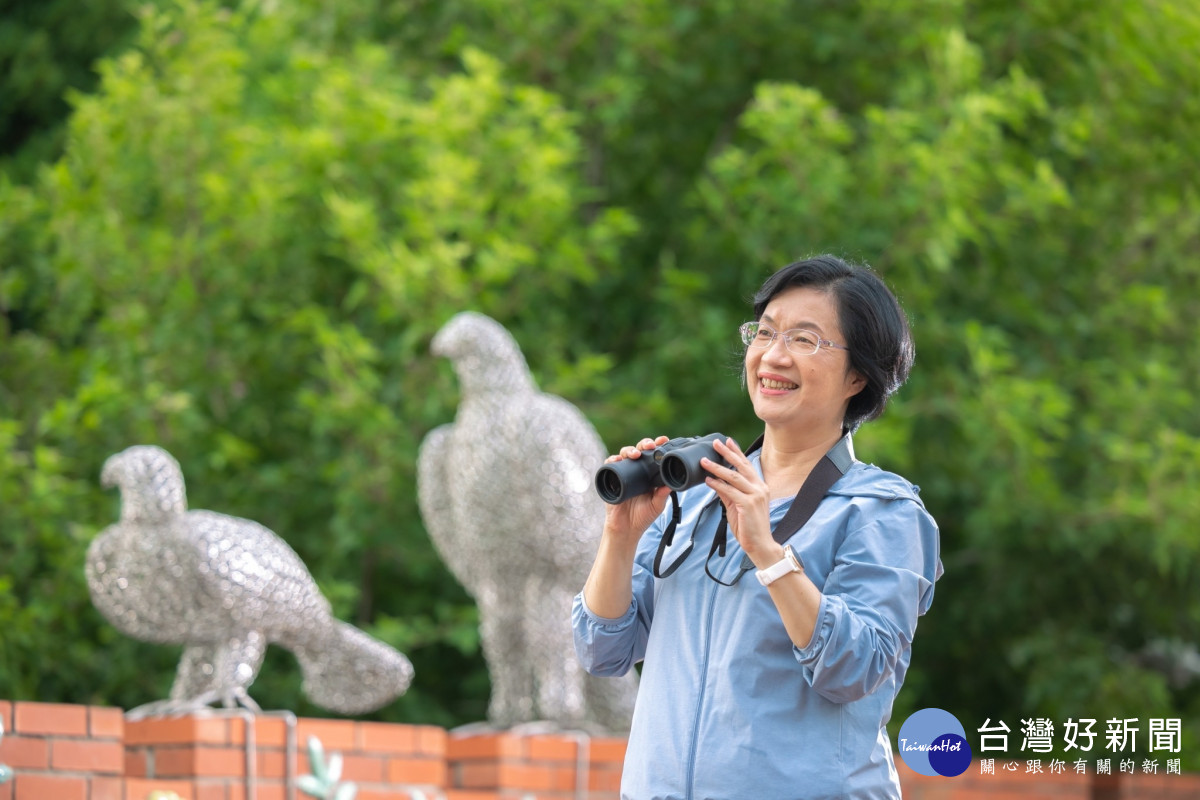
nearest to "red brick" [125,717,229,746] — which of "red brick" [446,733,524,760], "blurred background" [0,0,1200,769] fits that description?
"red brick" [446,733,524,760]

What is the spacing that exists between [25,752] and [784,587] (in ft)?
6.69

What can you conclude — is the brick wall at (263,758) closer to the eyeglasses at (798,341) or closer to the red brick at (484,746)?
the red brick at (484,746)

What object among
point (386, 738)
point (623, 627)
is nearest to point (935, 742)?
point (623, 627)

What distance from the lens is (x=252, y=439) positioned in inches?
292

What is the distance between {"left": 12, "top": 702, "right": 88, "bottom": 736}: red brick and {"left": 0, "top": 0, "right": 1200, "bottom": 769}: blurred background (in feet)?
8.91

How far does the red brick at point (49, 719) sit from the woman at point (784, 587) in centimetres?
160

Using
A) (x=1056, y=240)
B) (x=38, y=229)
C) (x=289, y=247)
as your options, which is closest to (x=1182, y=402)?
(x=1056, y=240)

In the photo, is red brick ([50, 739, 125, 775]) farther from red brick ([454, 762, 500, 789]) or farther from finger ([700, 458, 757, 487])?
finger ([700, 458, 757, 487])

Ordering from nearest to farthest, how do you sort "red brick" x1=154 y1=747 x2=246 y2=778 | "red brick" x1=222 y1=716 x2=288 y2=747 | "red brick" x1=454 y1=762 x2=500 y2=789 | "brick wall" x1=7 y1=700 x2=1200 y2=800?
"brick wall" x1=7 y1=700 x2=1200 y2=800 < "red brick" x1=154 y1=747 x2=246 y2=778 < "red brick" x1=222 y1=716 x2=288 y2=747 < "red brick" x1=454 y1=762 x2=500 y2=789

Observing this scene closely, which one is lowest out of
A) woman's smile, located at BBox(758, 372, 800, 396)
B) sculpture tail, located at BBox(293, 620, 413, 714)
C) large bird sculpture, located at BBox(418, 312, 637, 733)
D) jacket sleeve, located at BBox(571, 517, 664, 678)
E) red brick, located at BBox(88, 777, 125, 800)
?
red brick, located at BBox(88, 777, 125, 800)

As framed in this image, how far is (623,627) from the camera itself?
2.13 meters

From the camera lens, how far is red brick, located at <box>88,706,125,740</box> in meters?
3.41

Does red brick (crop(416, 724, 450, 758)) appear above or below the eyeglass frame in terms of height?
below

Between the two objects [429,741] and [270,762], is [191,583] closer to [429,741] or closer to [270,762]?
[270,762]
